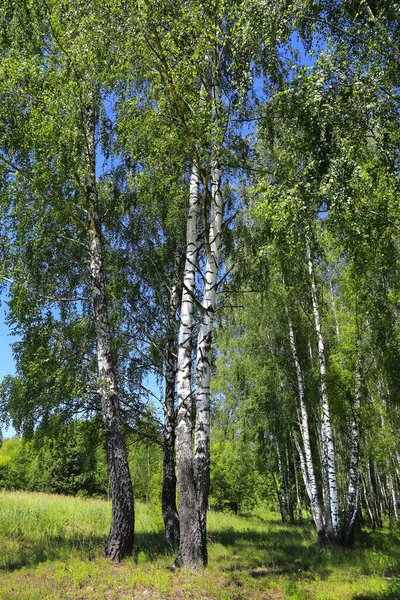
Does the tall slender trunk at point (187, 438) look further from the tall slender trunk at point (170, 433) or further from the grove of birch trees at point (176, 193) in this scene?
the tall slender trunk at point (170, 433)

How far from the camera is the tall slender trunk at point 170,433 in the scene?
962 cm

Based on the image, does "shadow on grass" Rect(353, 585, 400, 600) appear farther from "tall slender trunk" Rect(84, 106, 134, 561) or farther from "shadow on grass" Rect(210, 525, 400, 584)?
"tall slender trunk" Rect(84, 106, 134, 561)

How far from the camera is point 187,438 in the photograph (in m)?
7.06

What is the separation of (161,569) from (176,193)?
712 centimetres

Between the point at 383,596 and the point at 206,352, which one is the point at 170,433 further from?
the point at 383,596

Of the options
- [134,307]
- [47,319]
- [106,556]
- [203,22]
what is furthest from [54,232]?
[106,556]

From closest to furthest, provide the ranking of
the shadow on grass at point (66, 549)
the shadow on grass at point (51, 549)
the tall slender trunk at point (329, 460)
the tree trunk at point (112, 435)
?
the shadow on grass at point (51, 549)
the shadow on grass at point (66, 549)
the tree trunk at point (112, 435)
the tall slender trunk at point (329, 460)

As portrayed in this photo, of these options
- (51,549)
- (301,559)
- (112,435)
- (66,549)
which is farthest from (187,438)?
(301,559)

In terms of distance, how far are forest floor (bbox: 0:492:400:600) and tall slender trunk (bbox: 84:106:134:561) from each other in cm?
41

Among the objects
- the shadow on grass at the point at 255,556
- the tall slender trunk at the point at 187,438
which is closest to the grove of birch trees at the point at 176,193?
the tall slender trunk at the point at 187,438

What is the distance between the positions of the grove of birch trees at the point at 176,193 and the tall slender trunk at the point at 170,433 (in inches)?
1.7

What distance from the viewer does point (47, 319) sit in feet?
32.2

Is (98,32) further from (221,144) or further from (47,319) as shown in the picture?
(47,319)

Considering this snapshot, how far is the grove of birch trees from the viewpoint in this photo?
6043 millimetres
